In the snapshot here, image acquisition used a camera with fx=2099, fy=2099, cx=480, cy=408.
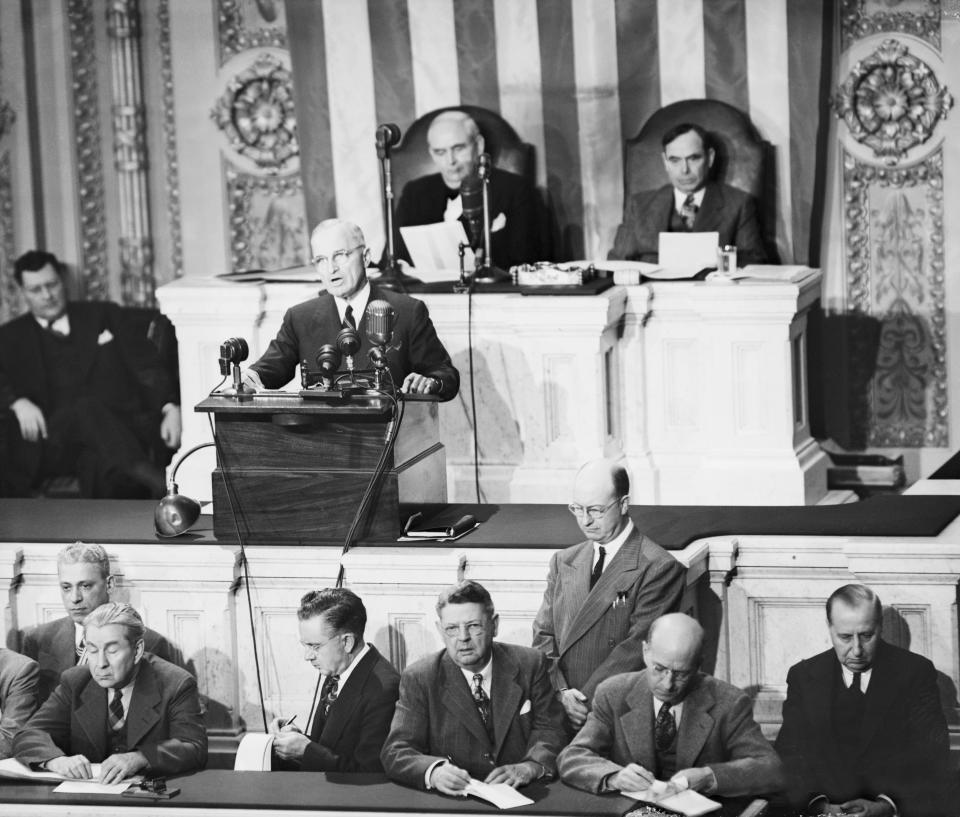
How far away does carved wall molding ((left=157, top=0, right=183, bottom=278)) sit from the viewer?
1071cm

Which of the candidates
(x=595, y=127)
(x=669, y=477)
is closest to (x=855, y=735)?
(x=669, y=477)

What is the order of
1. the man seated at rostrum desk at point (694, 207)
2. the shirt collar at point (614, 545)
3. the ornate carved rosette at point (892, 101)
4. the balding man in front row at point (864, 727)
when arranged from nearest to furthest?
the balding man in front row at point (864, 727), the shirt collar at point (614, 545), the man seated at rostrum desk at point (694, 207), the ornate carved rosette at point (892, 101)

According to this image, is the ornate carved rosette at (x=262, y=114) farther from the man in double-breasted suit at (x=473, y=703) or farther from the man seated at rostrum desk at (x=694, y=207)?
the man in double-breasted suit at (x=473, y=703)

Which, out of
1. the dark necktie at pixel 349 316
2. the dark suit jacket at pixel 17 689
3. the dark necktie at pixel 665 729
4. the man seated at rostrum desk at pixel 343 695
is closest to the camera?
the dark necktie at pixel 665 729

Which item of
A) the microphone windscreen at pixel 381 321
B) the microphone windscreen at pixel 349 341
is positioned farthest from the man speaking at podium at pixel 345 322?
the microphone windscreen at pixel 349 341

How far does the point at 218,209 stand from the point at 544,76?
75.6 inches

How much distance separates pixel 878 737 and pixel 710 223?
3.65m

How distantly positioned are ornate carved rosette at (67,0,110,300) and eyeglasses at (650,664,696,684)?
5.77 m

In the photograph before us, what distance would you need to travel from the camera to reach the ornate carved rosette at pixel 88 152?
35.5 feet

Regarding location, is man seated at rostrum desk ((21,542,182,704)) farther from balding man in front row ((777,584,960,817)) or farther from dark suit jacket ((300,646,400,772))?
balding man in front row ((777,584,960,817))

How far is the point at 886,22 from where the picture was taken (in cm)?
979

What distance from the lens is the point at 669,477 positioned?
29.1ft

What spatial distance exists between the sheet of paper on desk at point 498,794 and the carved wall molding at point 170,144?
217 inches

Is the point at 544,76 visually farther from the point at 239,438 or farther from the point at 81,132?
the point at 239,438
